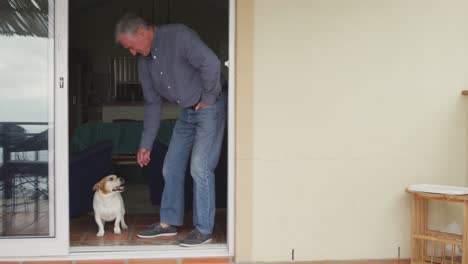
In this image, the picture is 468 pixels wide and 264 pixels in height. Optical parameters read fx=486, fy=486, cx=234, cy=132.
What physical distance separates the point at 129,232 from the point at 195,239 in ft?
1.97

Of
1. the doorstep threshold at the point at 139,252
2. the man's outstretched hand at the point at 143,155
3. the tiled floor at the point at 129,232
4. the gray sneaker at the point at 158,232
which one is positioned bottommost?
the doorstep threshold at the point at 139,252

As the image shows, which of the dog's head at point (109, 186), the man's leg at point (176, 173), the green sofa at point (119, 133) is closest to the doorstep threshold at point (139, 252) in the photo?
the man's leg at point (176, 173)

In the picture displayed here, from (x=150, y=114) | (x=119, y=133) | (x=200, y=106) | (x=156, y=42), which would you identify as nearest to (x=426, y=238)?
(x=200, y=106)

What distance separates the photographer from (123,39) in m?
Answer: 3.04

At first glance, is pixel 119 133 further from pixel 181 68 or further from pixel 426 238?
pixel 426 238

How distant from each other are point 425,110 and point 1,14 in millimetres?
2742

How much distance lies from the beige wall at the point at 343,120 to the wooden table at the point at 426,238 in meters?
0.12

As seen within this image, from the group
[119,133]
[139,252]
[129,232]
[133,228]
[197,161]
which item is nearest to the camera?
[139,252]

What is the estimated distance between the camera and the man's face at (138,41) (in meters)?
3.03

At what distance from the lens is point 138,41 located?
3.05 metres

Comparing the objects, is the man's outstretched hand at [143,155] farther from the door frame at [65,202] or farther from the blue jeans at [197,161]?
the door frame at [65,202]

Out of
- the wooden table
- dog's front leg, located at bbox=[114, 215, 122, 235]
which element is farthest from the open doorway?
the wooden table

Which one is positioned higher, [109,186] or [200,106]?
[200,106]

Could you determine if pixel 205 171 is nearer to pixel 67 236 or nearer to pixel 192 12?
pixel 67 236
